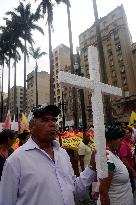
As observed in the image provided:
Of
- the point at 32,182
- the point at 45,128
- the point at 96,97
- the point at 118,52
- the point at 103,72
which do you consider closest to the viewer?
the point at 32,182

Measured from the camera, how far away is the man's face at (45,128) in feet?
8.63

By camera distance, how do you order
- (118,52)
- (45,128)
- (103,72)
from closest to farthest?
1. (45,128)
2. (103,72)
3. (118,52)

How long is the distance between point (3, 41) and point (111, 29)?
22.2 meters

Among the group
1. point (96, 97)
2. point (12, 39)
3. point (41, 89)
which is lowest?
point (96, 97)

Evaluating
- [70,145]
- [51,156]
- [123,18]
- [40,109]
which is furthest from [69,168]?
[123,18]

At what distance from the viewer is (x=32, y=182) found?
2.31 meters

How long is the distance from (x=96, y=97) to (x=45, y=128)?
22.8 inches

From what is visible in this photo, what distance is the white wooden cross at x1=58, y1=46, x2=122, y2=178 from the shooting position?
2.57 m

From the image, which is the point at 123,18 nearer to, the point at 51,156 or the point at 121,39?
the point at 121,39

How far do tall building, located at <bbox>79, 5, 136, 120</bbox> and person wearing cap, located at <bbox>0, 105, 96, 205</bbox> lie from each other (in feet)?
163

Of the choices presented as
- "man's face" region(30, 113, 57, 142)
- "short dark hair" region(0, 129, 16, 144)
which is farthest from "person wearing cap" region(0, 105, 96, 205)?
"short dark hair" region(0, 129, 16, 144)

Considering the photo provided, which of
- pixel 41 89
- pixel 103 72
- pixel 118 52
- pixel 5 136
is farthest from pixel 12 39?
pixel 41 89

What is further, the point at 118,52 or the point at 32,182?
the point at 118,52

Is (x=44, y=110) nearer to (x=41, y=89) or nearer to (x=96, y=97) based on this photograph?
(x=96, y=97)
